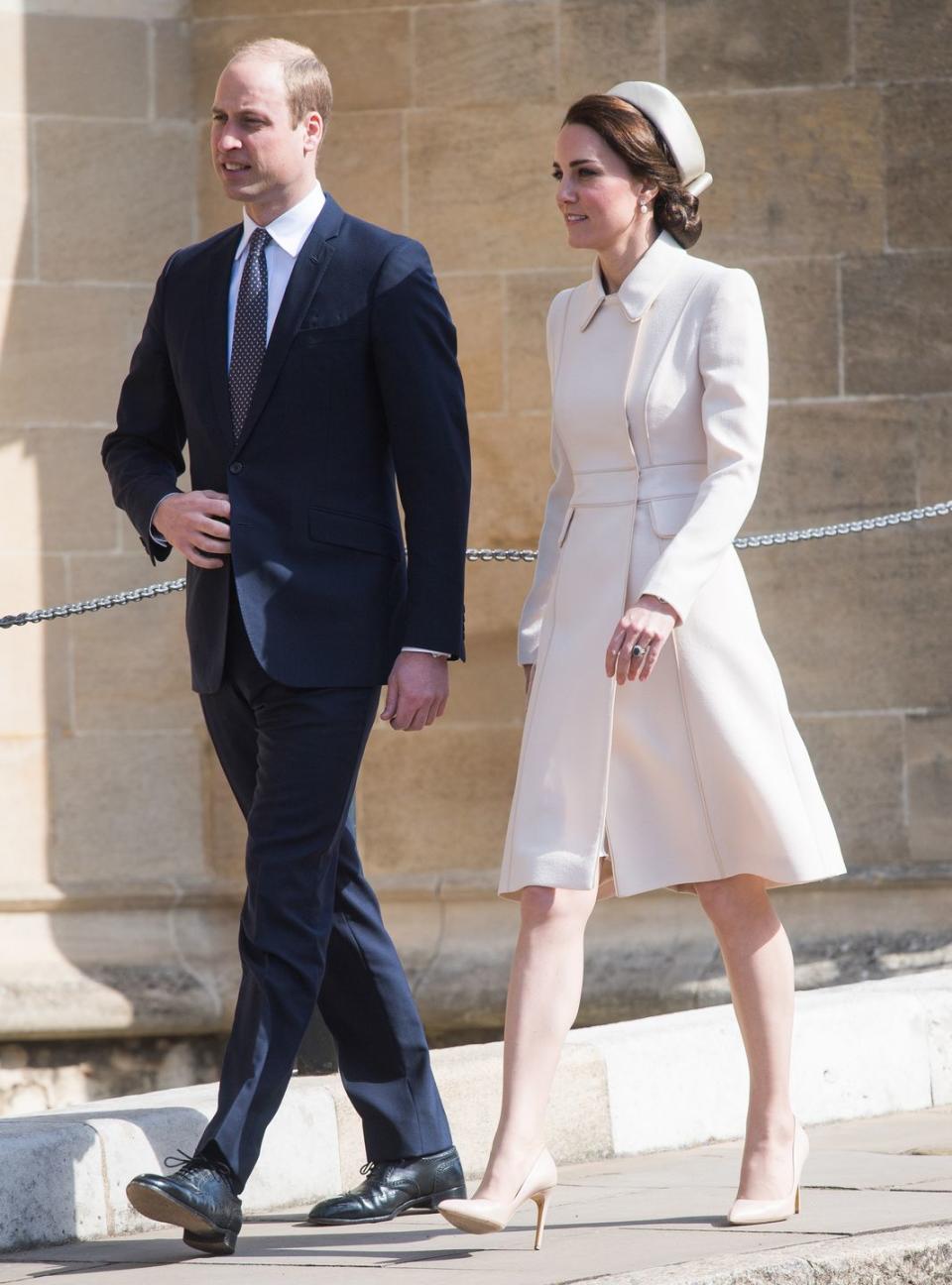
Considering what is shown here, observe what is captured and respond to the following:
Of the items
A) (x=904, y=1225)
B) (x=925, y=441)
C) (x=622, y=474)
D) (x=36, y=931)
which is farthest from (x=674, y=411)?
(x=36, y=931)

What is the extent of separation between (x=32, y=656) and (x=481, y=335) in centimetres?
158

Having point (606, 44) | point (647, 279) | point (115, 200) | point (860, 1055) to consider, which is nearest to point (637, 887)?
point (647, 279)

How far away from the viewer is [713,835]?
3.48 metres

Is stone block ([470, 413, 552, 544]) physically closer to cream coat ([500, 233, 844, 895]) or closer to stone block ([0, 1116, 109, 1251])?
cream coat ([500, 233, 844, 895])

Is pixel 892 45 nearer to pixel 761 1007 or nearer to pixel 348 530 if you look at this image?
pixel 348 530

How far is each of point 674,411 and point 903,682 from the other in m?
3.04

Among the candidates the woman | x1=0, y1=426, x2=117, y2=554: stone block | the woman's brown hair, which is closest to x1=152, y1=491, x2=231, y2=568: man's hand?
the woman

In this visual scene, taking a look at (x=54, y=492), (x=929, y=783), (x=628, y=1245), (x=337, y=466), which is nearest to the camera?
(x=628, y=1245)

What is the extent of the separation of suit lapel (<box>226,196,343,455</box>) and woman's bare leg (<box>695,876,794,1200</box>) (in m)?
1.03

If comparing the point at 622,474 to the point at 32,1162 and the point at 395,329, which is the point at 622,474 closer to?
the point at 395,329

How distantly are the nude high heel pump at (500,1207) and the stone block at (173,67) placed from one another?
4.09 metres

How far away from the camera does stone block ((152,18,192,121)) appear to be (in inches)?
259

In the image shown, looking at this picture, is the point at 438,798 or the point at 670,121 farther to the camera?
the point at 438,798

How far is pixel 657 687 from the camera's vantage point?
11.5 ft
